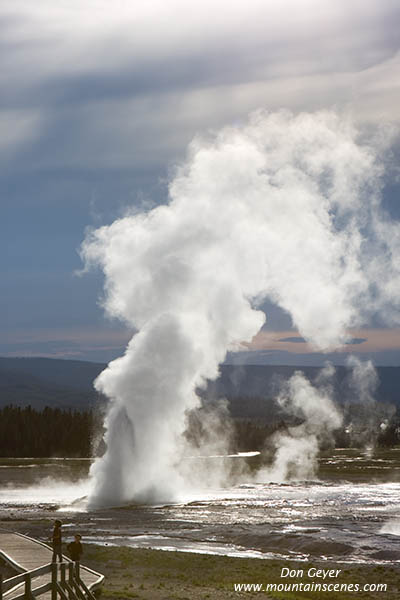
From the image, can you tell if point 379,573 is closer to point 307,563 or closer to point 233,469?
point 307,563

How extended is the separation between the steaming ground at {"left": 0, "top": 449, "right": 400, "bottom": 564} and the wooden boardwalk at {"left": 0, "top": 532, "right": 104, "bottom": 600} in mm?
5840

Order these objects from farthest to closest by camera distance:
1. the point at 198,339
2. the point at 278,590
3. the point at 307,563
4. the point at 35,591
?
the point at 198,339, the point at 307,563, the point at 278,590, the point at 35,591

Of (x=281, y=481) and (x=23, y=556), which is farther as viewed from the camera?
(x=281, y=481)

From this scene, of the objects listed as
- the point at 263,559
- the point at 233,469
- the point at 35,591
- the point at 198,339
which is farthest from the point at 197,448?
the point at 35,591

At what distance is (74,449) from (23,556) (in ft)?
391

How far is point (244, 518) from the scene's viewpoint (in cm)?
6038

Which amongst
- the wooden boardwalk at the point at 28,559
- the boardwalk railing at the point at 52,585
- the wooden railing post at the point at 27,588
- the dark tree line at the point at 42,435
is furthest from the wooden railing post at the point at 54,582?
the dark tree line at the point at 42,435

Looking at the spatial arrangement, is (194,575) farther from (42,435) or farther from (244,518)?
(42,435)

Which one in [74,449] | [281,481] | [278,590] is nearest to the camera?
[278,590]

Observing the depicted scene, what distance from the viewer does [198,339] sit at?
81.9 m

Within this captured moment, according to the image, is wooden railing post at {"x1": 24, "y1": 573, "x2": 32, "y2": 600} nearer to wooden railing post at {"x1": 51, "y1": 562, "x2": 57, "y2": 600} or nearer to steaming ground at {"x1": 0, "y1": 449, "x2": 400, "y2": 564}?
wooden railing post at {"x1": 51, "y1": 562, "x2": 57, "y2": 600}

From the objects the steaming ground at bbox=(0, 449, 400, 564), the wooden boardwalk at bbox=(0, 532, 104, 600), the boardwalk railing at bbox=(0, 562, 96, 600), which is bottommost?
the steaming ground at bbox=(0, 449, 400, 564)

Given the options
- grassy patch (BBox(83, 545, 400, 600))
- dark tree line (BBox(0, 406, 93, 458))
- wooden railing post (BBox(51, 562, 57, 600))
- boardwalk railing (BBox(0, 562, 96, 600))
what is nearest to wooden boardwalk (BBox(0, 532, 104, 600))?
boardwalk railing (BBox(0, 562, 96, 600))

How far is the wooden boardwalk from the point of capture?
1179 inches
